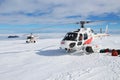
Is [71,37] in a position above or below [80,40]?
above

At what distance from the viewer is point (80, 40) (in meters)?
17.9

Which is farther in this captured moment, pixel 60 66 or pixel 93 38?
pixel 93 38

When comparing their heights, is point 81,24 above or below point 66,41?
Answer: above

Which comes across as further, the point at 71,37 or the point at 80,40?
the point at 80,40

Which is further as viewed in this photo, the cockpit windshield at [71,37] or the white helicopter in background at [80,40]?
the cockpit windshield at [71,37]

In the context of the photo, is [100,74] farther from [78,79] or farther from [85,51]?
[85,51]

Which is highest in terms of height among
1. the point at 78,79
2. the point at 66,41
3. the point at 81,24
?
the point at 81,24

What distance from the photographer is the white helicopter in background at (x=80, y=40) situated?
17109mm

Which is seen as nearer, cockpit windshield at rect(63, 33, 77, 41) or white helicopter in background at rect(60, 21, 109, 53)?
white helicopter in background at rect(60, 21, 109, 53)

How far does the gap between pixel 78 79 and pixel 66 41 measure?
7349 millimetres

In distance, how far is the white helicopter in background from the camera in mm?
17109

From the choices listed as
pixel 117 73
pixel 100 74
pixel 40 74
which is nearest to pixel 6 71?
pixel 40 74

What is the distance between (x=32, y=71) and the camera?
12.0 metres

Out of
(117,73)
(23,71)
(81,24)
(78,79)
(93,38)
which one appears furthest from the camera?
(93,38)
